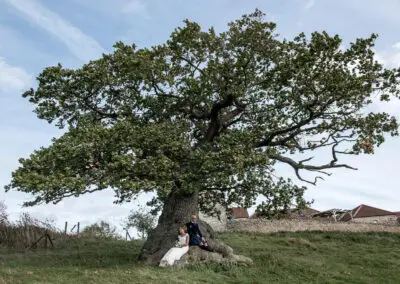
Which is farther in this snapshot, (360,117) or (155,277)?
(360,117)

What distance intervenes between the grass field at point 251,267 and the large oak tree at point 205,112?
10.8ft

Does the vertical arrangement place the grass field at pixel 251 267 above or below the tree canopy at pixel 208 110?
below

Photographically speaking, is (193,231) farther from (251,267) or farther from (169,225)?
(251,267)

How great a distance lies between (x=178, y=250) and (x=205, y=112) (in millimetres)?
8247

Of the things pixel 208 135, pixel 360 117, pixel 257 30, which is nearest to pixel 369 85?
pixel 360 117

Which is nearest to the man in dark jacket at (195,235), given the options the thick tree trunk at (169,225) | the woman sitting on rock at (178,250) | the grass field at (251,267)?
the woman sitting on rock at (178,250)

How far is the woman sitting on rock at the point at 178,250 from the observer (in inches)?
760

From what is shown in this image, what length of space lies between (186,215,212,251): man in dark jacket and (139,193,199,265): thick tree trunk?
1153mm

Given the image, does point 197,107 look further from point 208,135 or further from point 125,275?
point 125,275

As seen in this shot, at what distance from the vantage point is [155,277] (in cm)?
1638

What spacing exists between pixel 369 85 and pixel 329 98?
2.36 metres

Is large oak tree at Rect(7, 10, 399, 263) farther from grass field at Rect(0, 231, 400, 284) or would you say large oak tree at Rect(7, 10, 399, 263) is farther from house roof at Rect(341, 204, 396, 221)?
house roof at Rect(341, 204, 396, 221)

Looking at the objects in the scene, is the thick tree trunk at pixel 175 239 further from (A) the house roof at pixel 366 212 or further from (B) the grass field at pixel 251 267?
(A) the house roof at pixel 366 212

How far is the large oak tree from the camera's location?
1919cm
